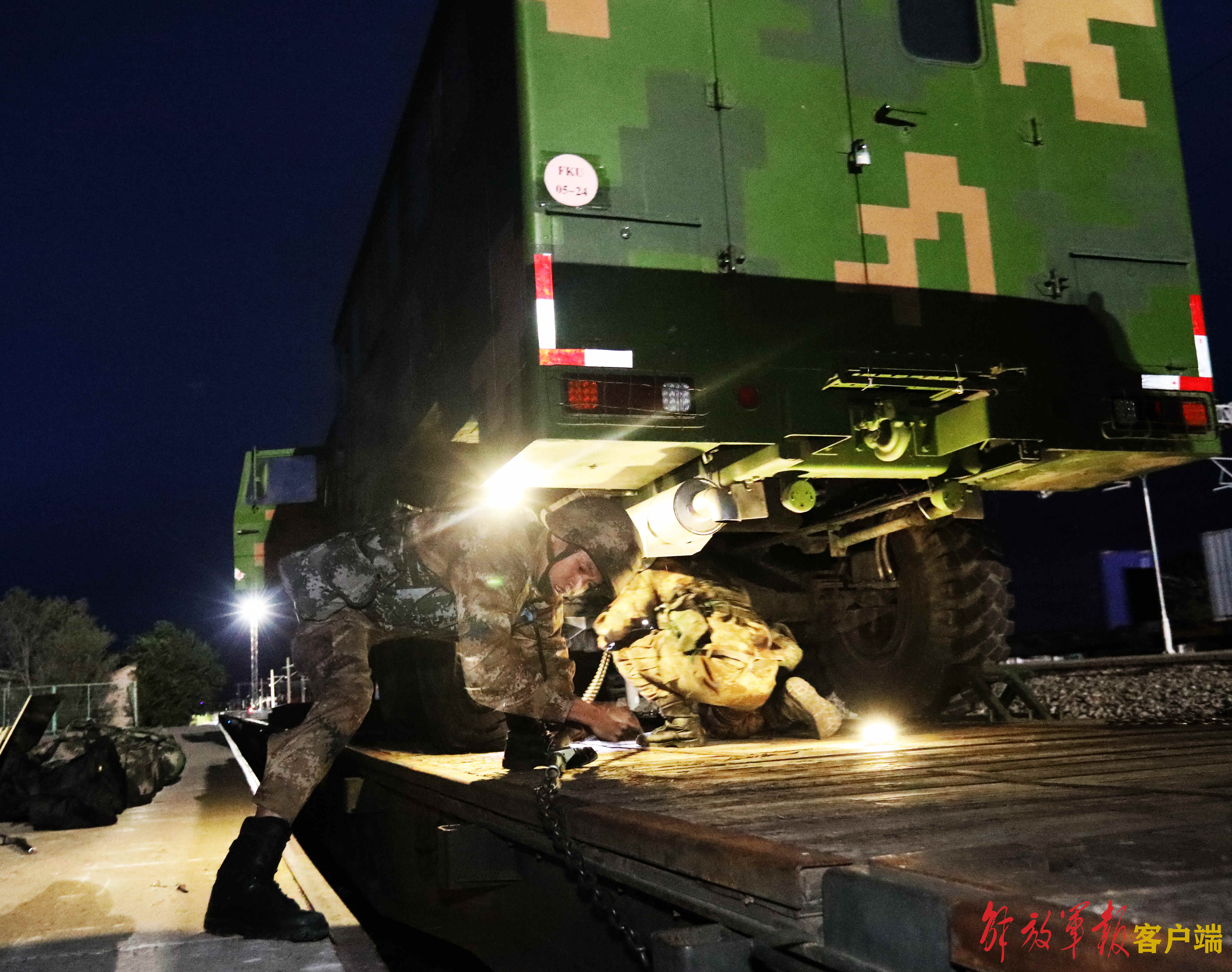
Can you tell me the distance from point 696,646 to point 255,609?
20.8 feet

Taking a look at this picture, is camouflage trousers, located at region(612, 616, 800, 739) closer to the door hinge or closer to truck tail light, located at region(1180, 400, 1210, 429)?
the door hinge

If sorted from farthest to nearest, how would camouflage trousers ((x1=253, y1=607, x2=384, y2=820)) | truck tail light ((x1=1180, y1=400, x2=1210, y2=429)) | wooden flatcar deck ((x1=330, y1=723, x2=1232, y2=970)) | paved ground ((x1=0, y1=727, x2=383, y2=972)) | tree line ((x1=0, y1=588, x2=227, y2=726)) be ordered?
1. tree line ((x1=0, y1=588, x2=227, y2=726))
2. truck tail light ((x1=1180, y1=400, x2=1210, y2=429))
3. camouflage trousers ((x1=253, y1=607, x2=384, y2=820))
4. paved ground ((x1=0, y1=727, x2=383, y2=972))
5. wooden flatcar deck ((x1=330, y1=723, x2=1232, y2=970))

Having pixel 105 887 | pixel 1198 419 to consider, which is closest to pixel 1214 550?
pixel 1198 419

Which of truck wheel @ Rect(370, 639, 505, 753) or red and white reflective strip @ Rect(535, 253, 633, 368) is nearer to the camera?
red and white reflective strip @ Rect(535, 253, 633, 368)

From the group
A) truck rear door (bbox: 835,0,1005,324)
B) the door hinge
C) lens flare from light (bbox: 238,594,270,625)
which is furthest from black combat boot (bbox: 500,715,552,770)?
lens flare from light (bbox: 238,594,270,625)

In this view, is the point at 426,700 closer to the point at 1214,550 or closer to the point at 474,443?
the point at 474,443

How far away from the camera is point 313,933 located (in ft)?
12.3

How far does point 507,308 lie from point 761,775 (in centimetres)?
212

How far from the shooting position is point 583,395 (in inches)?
169

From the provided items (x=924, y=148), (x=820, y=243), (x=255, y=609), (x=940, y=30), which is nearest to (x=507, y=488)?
(x=820, y=243)

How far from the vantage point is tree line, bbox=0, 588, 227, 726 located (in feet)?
190

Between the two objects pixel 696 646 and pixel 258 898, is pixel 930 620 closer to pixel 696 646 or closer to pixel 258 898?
pixel 696 646

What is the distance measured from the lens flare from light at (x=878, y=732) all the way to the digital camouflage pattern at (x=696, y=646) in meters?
0.55

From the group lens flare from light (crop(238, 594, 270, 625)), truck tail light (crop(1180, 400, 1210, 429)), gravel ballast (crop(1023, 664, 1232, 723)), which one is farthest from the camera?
lens flare from light (crop(238, 594, 270, 625))
